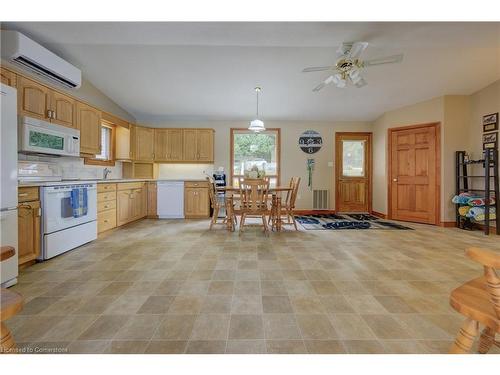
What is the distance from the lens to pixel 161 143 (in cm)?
550

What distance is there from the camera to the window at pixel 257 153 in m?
5.95

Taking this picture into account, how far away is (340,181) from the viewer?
5.98 meters

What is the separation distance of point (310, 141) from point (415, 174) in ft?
7.85

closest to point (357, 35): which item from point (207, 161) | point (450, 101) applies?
point (450, 101)

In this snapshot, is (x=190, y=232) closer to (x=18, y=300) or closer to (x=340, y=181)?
(x=18, y=300)

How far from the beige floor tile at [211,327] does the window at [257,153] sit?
178 inches

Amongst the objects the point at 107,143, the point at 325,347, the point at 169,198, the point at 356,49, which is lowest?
the point at 325,347

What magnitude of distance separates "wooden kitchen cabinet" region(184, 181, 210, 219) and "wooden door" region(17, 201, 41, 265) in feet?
9.40

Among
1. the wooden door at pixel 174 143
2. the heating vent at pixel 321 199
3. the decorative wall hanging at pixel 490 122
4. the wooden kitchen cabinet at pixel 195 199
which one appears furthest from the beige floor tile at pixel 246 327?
the decorative wall hanging at pixel 490 122

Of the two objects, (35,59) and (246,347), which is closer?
(246,347)

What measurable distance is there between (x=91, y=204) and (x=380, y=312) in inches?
140

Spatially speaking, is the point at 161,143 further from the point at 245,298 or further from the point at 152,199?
the point at 245,298

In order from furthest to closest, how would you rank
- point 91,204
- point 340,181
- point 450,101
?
point 340,181
point 450,101
point 91,204

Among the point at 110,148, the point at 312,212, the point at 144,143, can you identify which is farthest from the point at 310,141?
the point at 110,148
